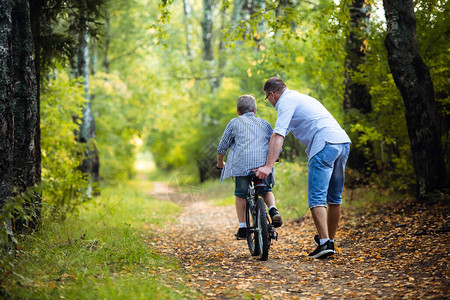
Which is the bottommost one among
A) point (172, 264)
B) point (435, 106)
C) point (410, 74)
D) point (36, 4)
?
point (172, 264)

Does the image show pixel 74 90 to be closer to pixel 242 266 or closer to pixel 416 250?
pixel 242 266

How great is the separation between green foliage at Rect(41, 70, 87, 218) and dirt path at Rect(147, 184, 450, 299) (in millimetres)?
1688

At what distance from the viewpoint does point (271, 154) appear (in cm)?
485

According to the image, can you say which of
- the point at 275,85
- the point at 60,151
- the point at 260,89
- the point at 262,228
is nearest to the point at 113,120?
the point at 260,89

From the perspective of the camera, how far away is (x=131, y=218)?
29.5 feet

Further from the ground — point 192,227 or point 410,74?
point 410,74

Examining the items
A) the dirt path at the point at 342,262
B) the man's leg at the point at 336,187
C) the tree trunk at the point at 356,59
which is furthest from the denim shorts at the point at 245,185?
the tree trunk at the point at 356,59

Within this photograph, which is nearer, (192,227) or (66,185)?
(66,185)

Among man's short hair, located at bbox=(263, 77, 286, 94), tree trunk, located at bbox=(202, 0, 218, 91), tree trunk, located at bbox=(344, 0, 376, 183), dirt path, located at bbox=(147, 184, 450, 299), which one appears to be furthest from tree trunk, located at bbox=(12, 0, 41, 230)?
tree trunk, located at bbox=(202, 0, 218, 91)

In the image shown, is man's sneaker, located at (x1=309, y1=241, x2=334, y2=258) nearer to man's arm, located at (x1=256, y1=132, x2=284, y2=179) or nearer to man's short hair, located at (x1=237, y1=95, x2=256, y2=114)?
man's arm, located at (x1=256, y1=132, x2=284, y2=179)

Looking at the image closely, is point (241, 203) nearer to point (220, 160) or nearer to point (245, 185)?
point (245, 185)

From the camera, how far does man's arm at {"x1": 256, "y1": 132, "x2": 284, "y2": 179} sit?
15.7 feet

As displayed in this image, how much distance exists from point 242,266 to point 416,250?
6.57ft

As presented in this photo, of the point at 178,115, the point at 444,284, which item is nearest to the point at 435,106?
the point at 444,284
